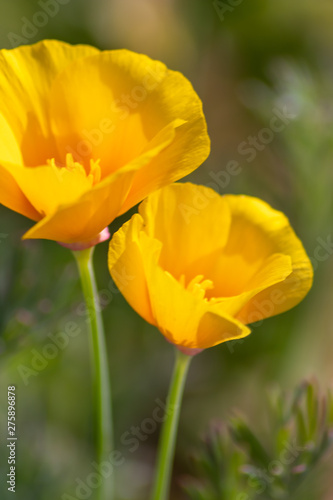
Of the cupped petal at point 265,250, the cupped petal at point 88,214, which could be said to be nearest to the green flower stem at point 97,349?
the cupped petal at point 88,214

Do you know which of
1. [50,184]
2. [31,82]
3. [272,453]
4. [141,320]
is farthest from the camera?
[141,320]

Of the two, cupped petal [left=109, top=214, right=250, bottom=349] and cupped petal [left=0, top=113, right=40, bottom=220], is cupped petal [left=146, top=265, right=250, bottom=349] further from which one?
cupped petal [left=0, top=113, right=40, bottom=220]

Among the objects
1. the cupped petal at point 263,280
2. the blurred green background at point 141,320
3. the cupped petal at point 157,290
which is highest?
the cupped petal at point 263,280

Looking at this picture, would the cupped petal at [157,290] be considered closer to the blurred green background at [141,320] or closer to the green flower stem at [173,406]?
the green flower stem at [173,406]

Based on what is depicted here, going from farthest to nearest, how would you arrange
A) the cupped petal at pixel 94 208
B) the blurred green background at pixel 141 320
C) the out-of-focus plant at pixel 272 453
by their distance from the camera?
1. the blurred green background at pixel 141 320
2. the out-of-focus plant at pixel 272 453
3. the cupped petal at pixel 94 208

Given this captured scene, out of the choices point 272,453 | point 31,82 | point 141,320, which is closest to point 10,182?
point 31,82

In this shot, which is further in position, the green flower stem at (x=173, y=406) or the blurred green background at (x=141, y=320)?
the blurred green background at (x=141, y=320)

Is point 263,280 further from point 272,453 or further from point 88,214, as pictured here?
point 272,453

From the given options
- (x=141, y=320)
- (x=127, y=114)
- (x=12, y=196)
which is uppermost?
(x=127, y=114)
